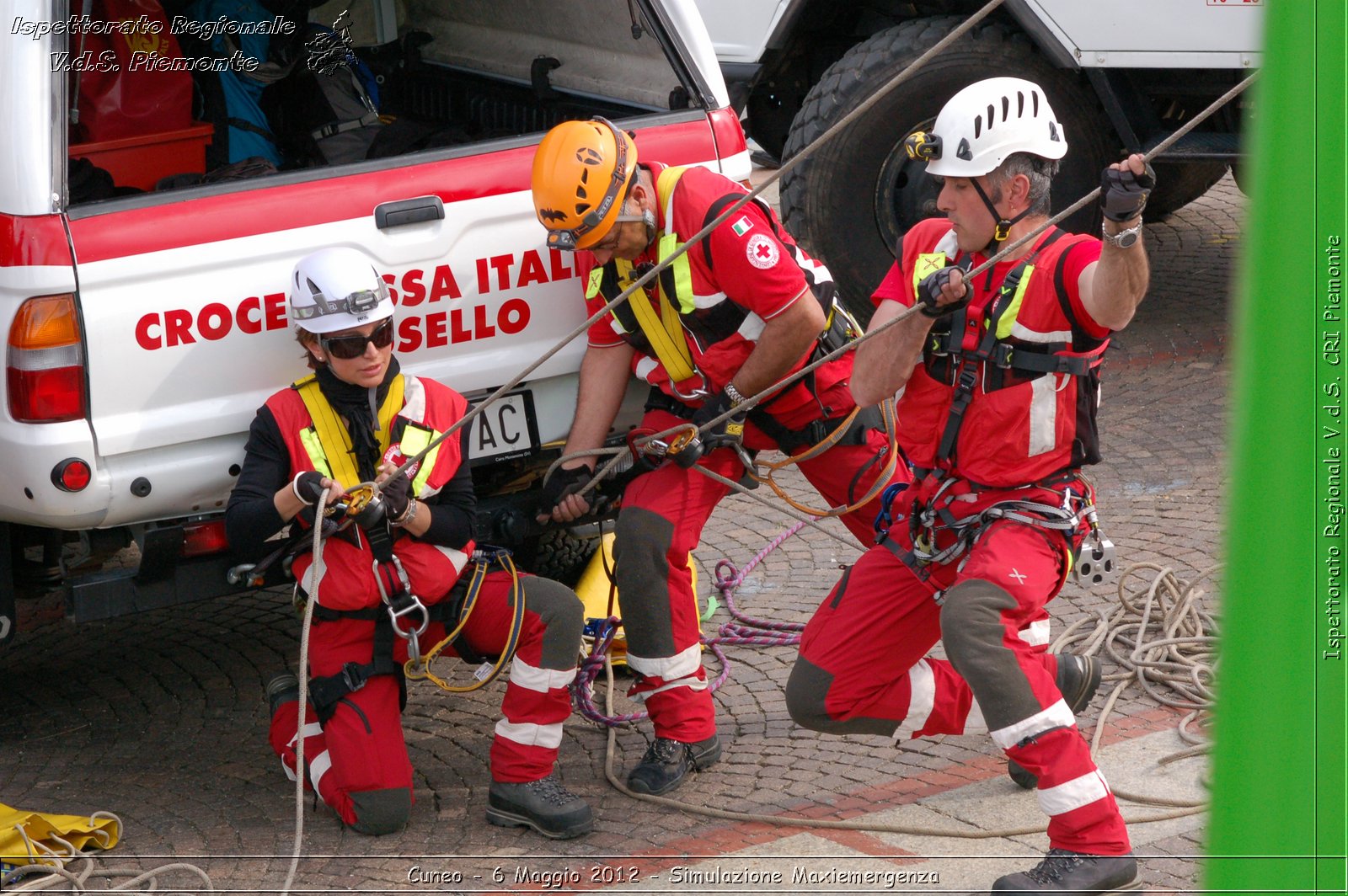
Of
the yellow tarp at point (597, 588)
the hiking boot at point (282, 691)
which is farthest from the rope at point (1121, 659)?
the hiking boot at point (282, 691)

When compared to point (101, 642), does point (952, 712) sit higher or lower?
higher

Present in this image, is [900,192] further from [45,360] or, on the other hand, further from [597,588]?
[45,360]

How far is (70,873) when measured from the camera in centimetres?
354

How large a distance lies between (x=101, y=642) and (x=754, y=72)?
3917mm

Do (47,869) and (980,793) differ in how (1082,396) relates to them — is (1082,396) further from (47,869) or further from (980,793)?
(47,869)

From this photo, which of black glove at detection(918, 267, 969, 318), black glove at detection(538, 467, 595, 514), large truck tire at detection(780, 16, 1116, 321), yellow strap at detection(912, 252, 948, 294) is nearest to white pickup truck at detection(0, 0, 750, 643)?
black glove at detection(538, 467, 595, 514)

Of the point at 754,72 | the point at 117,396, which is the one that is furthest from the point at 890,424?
the point at 754,72

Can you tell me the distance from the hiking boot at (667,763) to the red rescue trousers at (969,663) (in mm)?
397

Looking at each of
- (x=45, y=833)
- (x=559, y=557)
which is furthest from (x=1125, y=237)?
(x=45, y=833)

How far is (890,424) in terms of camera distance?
439 centimetres

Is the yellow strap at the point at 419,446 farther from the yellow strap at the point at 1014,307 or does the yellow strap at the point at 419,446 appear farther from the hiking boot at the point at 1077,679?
the hiking boot at the point at 1077,679

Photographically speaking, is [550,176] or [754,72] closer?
[550,176]

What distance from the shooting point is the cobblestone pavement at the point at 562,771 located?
3.62 meters

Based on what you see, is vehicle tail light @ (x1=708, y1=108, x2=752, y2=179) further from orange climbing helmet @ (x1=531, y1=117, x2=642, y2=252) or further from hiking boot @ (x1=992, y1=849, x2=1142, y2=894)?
hiking boot @ (x1=992, y1=849, x2=1142, y2=894)
